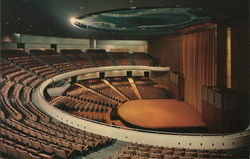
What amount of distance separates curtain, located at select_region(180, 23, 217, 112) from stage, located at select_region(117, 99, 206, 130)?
1.05 metres

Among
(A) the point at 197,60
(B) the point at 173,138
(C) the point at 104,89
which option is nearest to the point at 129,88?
(C) the point at 104,89

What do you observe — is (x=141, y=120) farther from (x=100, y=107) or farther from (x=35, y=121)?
(x=35, y=121)

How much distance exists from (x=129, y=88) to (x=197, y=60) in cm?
977

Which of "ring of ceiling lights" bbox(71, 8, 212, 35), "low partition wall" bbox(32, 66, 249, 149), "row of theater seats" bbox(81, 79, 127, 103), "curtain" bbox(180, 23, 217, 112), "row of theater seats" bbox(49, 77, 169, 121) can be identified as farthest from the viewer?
"row of theater seats" bbox(81, 79, 127, 103)

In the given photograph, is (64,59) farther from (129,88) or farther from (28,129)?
(28,129)

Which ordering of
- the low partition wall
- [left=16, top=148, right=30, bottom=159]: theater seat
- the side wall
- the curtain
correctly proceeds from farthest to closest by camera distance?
the side wall
the curtain
the low partition wall
[left=16, top=148, right=30, bottom=159]: theater seat

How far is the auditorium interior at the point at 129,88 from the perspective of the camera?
23.5 ft

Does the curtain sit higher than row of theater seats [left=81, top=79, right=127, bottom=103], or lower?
higher

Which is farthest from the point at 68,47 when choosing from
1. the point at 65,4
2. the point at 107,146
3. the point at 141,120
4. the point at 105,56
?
the point at 107,146

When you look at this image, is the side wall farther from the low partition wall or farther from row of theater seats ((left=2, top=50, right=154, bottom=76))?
the low partition wall

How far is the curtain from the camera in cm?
1308

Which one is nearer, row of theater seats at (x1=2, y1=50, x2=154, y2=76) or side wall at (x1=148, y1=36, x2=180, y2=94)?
row of theater seats at (x1=2, y1=50, x2=154, y2=76)

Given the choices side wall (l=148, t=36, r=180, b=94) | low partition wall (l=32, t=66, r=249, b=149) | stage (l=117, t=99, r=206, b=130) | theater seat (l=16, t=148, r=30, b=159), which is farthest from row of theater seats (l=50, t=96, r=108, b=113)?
theater seat (l=16, t=148, r=30, b=159)

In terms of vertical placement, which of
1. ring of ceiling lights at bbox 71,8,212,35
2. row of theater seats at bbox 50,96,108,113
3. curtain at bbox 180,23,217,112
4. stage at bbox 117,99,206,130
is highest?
ring of ceiling lights at bbox 71,8,212,35
